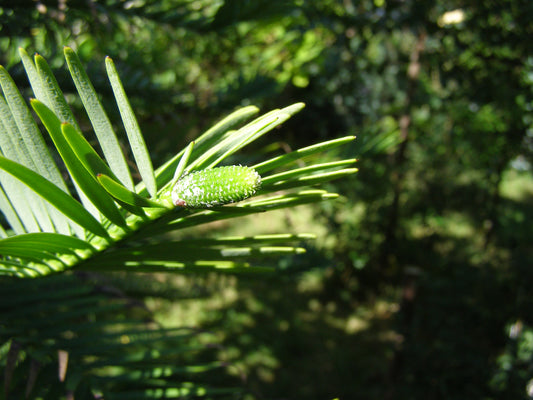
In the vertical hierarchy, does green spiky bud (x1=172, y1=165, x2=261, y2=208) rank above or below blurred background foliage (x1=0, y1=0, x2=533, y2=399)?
below

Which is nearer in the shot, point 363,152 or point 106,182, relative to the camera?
point 106,182

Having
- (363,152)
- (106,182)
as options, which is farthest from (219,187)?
(363,152)

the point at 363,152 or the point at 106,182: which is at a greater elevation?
the point at 363,152

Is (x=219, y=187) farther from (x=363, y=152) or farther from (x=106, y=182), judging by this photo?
(x=363, y=152)

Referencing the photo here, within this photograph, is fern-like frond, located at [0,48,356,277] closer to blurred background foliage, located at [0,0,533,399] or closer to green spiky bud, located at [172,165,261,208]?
green spiky bud, located at [172,165,261,208]

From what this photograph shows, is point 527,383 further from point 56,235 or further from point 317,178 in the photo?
point 56,235

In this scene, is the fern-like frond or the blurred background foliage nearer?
the fern-like frond

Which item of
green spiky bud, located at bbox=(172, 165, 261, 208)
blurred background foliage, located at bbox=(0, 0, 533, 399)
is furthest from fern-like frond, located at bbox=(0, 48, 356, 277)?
blurred background foliage, located at bbox=(0, 0, 533, 399)
